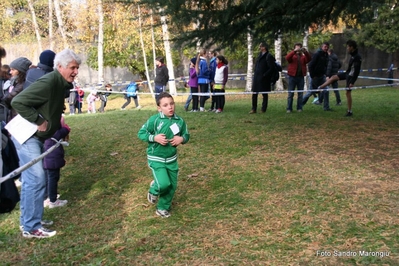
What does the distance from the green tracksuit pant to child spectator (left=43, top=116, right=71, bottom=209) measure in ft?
4.37

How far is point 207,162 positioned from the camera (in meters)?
6.88

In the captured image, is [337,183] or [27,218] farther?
[337,183]

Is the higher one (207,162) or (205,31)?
(205,31)

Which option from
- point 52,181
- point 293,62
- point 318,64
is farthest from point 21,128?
point 318,64

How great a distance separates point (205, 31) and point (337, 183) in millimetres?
4204

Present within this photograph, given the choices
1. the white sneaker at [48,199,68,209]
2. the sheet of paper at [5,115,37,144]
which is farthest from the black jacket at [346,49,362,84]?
the sheet of paper at [5,115,37,144]

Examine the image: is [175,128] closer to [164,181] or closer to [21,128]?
[164,181]

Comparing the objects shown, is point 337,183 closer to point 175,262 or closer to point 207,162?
point 207,162

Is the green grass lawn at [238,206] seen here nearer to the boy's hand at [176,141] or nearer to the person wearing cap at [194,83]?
the boy's hand at [176,141]

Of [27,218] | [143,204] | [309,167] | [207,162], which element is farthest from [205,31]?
[27,218]

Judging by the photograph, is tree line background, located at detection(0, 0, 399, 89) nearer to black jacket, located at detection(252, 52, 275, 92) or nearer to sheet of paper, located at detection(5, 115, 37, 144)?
black jacket, located at detection(252, 52, 275, 92)

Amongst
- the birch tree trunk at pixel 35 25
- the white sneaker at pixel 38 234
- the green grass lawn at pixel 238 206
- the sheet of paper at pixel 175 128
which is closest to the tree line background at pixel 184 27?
the birch tree trunk at pixel 35 25

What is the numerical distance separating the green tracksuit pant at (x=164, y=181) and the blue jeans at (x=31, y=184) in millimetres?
1266

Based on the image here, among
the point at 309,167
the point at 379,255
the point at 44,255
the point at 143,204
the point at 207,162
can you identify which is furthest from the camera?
the point at 207,162
